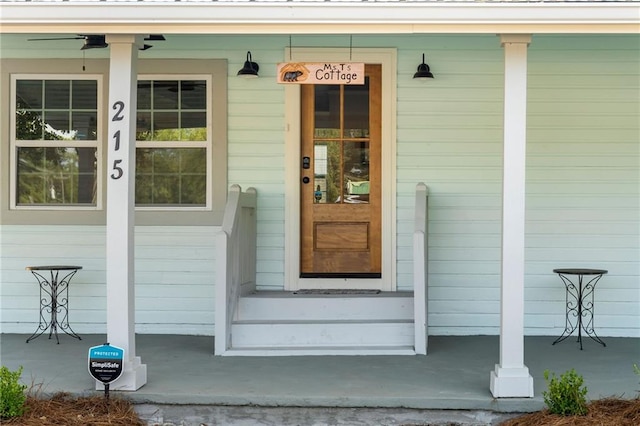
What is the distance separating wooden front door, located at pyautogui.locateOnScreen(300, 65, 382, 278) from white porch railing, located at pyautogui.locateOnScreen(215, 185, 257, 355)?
1.70 feet

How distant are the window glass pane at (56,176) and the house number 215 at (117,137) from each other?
209cm

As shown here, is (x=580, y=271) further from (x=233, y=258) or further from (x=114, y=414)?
(x=114, y=414)

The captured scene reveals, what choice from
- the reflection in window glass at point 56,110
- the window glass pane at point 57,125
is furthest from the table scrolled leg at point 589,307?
the window glass pane at point 57,125

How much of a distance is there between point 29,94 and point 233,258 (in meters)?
2.58

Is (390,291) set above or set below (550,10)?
below

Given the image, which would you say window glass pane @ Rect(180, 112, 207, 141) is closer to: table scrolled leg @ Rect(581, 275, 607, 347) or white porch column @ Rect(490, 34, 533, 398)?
white porch column @ Rect(490, 34, 533, 398)

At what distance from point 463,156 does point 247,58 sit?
7.00ft

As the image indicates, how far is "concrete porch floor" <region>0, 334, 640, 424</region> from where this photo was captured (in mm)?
4727

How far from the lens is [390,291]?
22.2ft

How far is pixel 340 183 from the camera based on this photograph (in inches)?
271

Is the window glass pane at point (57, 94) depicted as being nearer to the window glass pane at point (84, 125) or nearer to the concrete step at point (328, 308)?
the window glass pane at point (84, 125)

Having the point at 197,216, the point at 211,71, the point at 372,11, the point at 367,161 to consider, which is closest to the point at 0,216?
the point at 197,216

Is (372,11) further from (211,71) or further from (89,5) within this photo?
(211,71)

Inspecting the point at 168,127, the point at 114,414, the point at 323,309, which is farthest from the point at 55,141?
the point at 114,414
